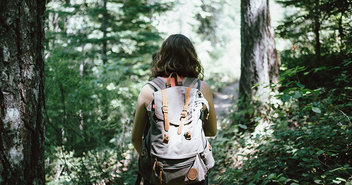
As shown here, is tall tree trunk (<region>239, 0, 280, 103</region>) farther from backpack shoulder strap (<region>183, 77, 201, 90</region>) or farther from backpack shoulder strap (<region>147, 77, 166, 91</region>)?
backpack shoulder strap (<region>147, 77, 166, 91</region>)

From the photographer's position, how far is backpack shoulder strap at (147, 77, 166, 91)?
80.7 inches

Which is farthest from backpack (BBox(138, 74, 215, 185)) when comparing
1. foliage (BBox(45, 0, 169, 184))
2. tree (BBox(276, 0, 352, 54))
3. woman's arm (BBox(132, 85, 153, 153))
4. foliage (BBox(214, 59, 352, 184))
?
Answer: tree (BBox(276, 0, 352, 54))

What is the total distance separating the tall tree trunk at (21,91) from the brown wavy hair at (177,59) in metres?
1.04

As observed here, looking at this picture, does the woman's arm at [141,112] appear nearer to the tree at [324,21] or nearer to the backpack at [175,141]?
the backpack at [175,141]

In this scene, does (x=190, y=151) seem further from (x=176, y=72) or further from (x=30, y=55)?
(x=30, y=55)

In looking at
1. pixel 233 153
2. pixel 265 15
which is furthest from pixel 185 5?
pixel 233 153

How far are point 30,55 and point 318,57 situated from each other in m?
5.17

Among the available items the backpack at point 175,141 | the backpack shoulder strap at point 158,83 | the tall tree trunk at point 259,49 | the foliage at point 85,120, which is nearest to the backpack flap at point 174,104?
the backpack at point 175,141

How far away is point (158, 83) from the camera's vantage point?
2.08 meters

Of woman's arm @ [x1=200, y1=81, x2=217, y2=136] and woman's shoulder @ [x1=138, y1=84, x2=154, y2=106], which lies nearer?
woman's shoulder @ [x1=138, y1=84, x2=154, y2=106]

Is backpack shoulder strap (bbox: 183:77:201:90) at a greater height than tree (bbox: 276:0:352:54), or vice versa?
tree (bbox: 276:0:352:54)

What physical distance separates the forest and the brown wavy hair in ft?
3.48

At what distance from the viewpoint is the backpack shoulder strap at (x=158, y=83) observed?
6.73ft

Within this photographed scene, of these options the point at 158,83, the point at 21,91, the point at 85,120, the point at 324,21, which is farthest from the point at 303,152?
the point at 324,21
